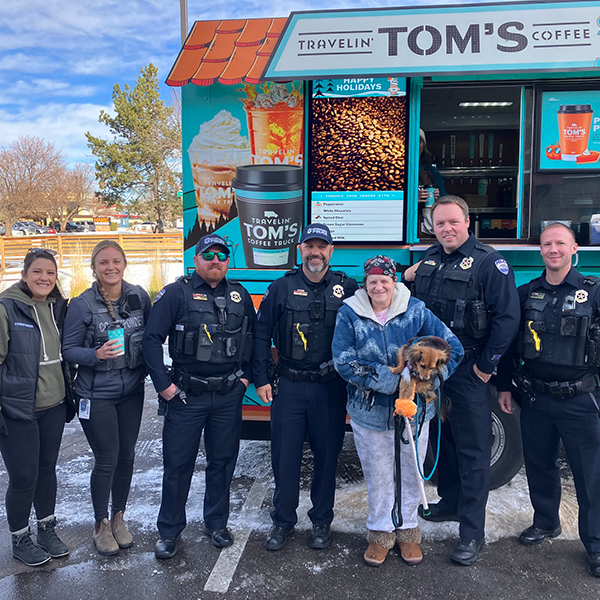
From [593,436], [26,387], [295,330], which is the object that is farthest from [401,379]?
[26,387]

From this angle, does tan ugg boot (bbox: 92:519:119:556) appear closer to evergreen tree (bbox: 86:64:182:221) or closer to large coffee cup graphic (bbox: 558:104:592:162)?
large coffee cup graphic (bbox: 558:104:592:162)

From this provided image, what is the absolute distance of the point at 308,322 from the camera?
3105 mm

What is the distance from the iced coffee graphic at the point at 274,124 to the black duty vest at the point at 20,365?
173cm

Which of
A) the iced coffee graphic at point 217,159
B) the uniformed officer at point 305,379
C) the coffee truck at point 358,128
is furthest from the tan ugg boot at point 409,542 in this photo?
the iced coffee graphic at point 217,159

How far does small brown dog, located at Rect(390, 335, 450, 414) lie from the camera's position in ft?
8.75

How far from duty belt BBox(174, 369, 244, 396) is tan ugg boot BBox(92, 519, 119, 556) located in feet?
3.15

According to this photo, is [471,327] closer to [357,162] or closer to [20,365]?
[357,162]

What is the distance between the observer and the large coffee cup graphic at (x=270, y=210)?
3.53 metres

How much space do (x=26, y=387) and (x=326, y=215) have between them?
209 cm

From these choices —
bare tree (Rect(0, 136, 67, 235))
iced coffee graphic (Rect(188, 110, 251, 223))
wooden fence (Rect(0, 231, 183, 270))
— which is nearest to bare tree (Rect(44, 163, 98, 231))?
bare tree (Rect(0, 136, 67, 235))

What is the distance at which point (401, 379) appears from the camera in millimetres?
2758

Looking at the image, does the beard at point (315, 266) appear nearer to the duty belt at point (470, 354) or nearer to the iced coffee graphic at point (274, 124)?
the iced coffee graphic at point (274, 124)

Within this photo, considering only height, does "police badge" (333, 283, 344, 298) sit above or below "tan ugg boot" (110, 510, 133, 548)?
above

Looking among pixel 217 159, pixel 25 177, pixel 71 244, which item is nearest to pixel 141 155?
pixel 25 177
